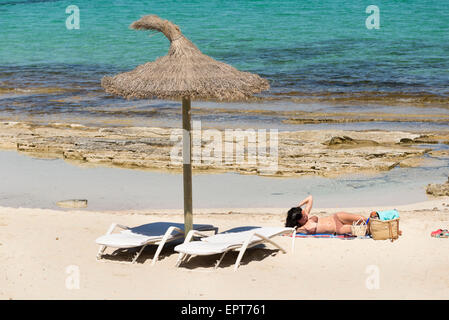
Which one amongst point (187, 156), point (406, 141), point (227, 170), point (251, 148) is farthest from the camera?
point (406, 141)

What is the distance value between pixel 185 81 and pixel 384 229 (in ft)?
9.34

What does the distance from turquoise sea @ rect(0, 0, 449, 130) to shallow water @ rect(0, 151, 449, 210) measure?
3.28 m

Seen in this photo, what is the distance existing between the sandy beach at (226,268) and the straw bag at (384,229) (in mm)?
86

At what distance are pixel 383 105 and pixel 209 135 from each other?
6.07 meters

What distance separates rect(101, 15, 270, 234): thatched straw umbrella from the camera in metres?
7.62

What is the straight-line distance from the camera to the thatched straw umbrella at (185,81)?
25.0 ft

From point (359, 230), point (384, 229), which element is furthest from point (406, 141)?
point (384, 229)

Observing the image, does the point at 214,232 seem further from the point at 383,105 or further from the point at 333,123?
the point at 383,105

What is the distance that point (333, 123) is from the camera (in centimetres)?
1609

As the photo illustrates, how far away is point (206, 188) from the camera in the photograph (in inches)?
444

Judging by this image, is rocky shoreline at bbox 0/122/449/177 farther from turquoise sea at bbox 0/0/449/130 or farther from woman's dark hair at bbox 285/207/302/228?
woman's dark hair at bbox 285/207/302/228

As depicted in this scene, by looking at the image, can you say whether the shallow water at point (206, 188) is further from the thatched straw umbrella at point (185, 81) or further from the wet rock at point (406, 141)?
the thatched straw umbrella at point (185, 81)

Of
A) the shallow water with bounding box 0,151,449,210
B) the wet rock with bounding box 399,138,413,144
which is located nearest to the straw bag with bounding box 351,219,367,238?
the shallow water with bounding box 0,151,449,210

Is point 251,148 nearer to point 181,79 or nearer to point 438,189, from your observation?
point 438,189
